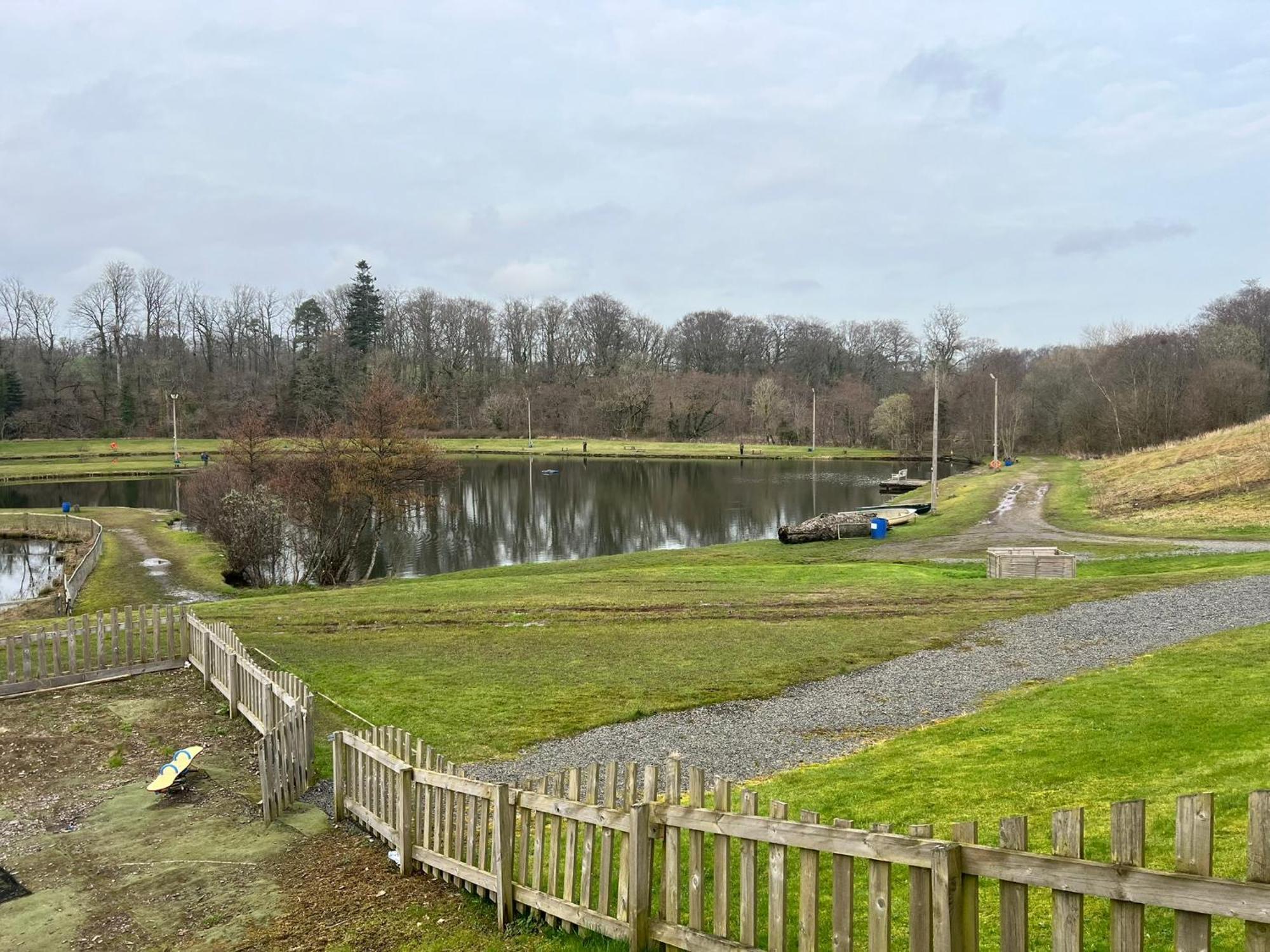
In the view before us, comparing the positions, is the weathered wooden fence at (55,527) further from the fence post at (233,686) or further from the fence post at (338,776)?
the fence post at (338,776)

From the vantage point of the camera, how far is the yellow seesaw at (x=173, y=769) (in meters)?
9.98

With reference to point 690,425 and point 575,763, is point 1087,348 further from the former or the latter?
point 575,763

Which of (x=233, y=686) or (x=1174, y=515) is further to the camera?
(x=1174, y=515)

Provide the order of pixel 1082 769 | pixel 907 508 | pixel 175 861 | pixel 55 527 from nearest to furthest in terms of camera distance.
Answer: pixel 175 861 < pixel 1082 769 < pixel 907 508 < pixel 55 527

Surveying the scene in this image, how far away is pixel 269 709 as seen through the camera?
11.0 meters

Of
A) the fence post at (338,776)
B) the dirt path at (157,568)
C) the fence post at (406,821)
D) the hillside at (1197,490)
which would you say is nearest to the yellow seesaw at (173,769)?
the fence post at (338,776)

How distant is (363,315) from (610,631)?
399 feet

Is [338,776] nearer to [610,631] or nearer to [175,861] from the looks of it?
[175,861]

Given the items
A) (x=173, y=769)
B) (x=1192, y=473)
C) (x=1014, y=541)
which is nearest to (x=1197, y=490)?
(x=1192, y=473)

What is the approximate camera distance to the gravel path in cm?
1129

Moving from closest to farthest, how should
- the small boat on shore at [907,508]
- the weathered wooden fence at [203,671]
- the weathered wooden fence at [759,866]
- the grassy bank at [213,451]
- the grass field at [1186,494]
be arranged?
the weathered wooden fence at [759,866] < the weathered wooden fence at [203,671] < the grass field at [1186,494] < the small boat on shore at [907,508] < the grassy bank at [213,451]

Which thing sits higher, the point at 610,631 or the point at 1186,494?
the point at 1186,494

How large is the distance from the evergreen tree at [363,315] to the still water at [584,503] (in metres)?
42.8

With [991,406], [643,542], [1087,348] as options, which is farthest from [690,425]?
[643,542]
